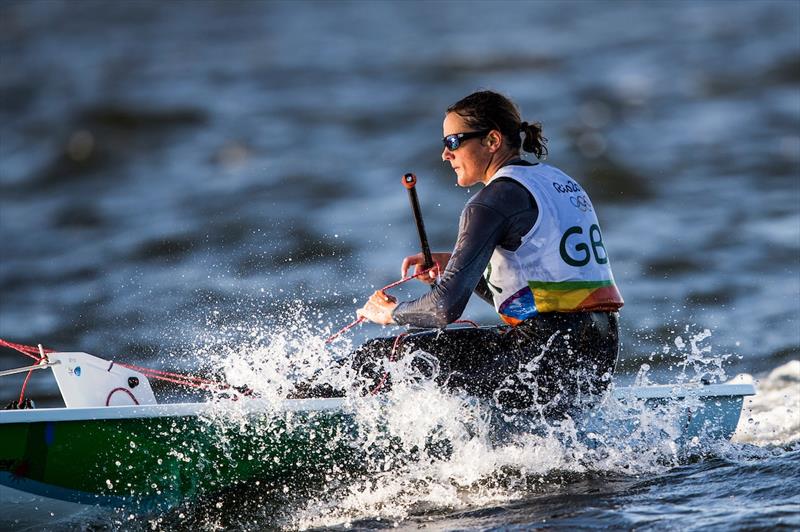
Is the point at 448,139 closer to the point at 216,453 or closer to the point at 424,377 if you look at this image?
the point at 424,377

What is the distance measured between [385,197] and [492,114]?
877 cm

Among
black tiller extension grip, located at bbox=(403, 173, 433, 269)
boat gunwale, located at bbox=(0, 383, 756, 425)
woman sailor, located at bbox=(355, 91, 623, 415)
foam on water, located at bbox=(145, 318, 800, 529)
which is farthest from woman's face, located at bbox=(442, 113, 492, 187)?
boat gunwale, located at bbox=(0, 383, 756, 425)

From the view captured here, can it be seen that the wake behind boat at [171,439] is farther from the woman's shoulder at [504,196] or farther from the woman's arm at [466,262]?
the woman's shoulder at [504,196]

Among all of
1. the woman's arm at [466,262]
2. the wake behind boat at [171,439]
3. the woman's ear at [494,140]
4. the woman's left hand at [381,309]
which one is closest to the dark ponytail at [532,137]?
the woman's ear at [494,140]

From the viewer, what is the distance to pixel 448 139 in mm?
4859

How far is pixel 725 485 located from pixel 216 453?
2149 mm

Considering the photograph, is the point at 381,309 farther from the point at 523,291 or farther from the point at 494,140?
the point at 494,140

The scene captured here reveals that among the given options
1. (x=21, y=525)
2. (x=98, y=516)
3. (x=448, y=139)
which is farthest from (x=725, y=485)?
(x=21, y=525)

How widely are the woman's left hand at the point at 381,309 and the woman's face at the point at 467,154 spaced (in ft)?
1.96

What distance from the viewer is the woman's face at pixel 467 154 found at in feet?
15.9

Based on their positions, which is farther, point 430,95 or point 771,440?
point 430,95

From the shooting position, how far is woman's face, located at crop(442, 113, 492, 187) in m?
4.84

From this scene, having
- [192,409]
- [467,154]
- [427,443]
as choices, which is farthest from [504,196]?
[192,409]

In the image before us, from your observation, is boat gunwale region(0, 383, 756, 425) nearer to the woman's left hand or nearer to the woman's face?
the woman's left hand
